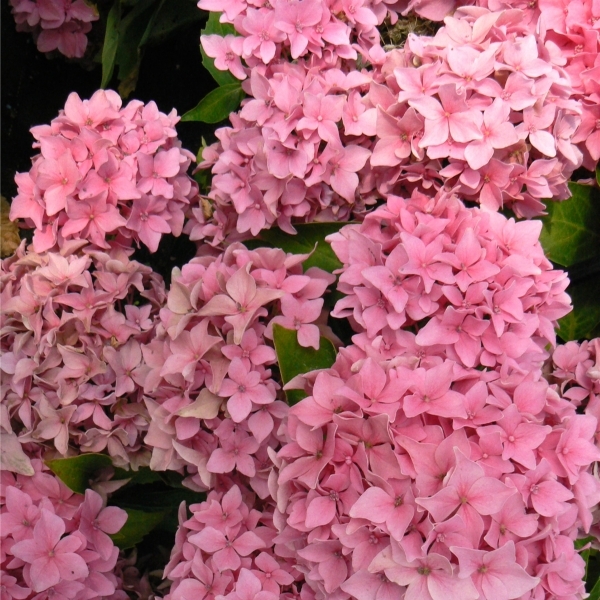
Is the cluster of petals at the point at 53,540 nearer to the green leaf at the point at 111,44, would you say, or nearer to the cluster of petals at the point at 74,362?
the cluster of petals at the point at 74,362

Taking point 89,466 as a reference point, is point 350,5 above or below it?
above

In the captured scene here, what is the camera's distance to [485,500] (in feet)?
2.30

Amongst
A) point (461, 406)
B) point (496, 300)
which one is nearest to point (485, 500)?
point (461, 406)

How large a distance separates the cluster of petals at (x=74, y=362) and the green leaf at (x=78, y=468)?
0.6 inches

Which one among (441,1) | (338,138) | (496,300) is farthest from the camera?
(441,1)

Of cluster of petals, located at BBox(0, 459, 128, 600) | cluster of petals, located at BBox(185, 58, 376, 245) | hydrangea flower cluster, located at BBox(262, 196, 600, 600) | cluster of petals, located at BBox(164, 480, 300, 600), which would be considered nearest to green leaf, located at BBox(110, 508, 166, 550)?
cluster of petals, located at BBox(0, 459, 128, 600)

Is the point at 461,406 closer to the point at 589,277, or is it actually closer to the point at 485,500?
the point at 485,500

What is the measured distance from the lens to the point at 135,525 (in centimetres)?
103

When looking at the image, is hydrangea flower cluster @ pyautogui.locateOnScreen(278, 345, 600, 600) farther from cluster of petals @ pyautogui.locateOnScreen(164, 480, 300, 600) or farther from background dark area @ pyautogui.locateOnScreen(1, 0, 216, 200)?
background dark area @ pyautogui.locateOnScreen(1, 0, 216, 200)

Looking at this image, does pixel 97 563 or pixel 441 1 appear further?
pixel 441 1

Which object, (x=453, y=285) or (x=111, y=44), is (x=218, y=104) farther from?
(x=453, y=285)

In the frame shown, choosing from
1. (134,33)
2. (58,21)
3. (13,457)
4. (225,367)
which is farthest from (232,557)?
(58,21)

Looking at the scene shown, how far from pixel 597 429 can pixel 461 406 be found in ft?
0.79

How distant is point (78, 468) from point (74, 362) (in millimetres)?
139
